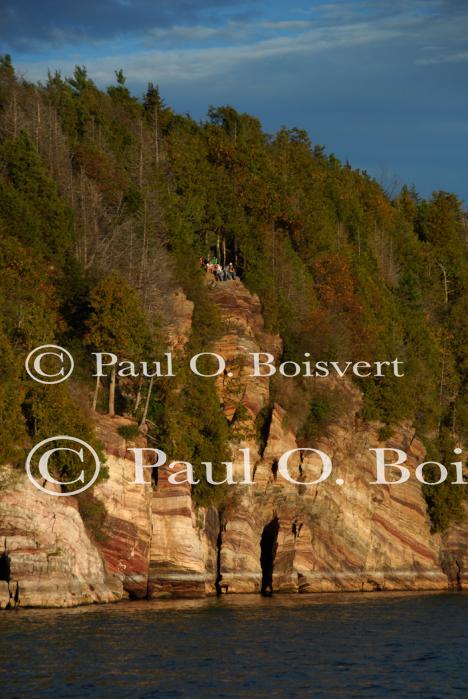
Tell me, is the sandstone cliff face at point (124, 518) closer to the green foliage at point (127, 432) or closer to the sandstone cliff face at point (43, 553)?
the green foliage at point (127, 432)

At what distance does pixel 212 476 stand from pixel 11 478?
1688 cm

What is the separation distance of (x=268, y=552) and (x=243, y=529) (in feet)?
9.29

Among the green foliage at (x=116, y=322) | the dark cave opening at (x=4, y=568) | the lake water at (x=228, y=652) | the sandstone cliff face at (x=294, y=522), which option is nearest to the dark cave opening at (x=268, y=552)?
the sandstone cliff face at (x=294, y=522)

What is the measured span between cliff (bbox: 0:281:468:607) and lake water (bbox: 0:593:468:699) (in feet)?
9.62

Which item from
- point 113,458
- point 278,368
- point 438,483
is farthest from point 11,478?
point 438,483

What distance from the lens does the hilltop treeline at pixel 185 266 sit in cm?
6931

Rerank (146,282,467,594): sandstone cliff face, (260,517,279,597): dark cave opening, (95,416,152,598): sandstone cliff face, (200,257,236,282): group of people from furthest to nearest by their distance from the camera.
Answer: (200,257,236,282): group of people → (260,517,279,597): dark cave opening → (146,282,467,594): sandstone cliff face → (95,416,152,598): sandstone cliff face

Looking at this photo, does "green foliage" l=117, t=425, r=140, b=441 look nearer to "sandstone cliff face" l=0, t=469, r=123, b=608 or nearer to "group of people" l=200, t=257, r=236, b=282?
"sandstone cliff face" l=0, t=469, r=123, b=608

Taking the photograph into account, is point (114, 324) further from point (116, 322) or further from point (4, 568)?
point (4, 568)

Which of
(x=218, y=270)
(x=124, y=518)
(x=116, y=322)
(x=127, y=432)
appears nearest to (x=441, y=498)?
(x=218, y=270)

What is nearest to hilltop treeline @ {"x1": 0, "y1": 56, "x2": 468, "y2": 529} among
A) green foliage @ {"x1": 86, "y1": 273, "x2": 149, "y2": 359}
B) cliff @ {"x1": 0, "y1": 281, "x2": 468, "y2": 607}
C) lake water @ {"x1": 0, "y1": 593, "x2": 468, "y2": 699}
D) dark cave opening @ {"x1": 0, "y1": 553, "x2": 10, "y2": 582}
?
green foliage @ {"x1": 86, "y1": 273, "x2": 149, "y2": 359}

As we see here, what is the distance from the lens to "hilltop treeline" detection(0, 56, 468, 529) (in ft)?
227

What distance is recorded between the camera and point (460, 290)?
400ft

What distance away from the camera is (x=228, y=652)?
149ft
